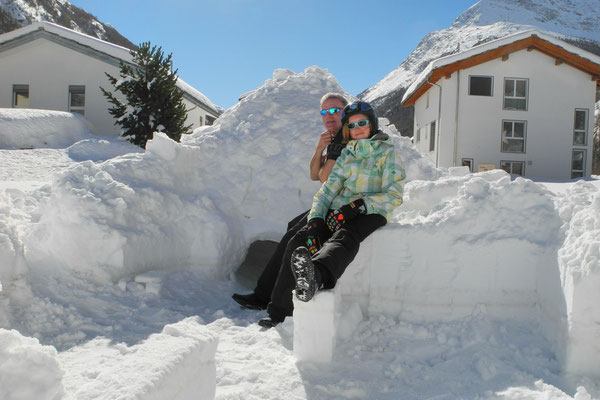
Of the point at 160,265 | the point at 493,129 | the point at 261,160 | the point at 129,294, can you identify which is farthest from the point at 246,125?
the point at 493,129

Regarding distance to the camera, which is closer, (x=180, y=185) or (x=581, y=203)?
(x=581, y=203)

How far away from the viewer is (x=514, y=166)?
16516 mm

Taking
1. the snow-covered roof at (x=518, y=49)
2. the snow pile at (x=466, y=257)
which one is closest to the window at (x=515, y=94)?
the snow-covered roof at (x=518, y=49)

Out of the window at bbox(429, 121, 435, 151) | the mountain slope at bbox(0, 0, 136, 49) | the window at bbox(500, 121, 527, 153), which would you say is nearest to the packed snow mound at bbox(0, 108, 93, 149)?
the window at bbox(429, 121, 435, 151)

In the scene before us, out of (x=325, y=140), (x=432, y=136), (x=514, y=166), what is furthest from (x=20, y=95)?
(x=514, y=166)

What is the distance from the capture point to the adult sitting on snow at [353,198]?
122 inches

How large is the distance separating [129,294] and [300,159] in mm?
2769

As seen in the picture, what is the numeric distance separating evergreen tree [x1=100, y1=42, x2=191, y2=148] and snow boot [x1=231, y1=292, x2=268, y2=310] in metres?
9.04

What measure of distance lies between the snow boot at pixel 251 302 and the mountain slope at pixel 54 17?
3362 centimetres

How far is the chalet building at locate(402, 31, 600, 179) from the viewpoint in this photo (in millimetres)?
16297

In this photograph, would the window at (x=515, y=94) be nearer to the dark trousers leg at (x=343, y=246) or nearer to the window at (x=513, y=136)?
the window at (x=513, y=136)

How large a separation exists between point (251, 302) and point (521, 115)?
16157 mm

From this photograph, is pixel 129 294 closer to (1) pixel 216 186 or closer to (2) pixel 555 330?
(1) pixel 216 186

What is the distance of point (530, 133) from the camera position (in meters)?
16.4
